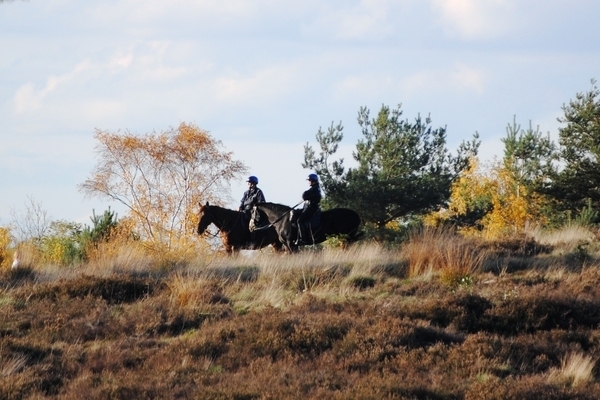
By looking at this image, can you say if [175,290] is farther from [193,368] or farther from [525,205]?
[525,205]

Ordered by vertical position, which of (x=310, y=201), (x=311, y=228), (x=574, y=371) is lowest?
(x=574, y=371)

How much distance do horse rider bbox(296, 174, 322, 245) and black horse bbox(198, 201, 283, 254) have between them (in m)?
1.22

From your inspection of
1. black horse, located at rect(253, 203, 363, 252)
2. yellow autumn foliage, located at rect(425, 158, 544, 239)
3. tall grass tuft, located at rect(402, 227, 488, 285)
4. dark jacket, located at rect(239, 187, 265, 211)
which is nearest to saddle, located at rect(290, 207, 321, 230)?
black horse, located at rect(253, 203, 363, 252)

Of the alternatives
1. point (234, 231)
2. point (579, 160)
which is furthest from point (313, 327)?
point (579, 160)

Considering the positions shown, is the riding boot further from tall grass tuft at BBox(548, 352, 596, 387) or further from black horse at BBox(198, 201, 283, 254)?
tall grass tuft at BBox(548, 352, 596, 387)

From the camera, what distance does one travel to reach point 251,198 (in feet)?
88.1

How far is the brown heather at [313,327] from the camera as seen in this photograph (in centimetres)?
1207

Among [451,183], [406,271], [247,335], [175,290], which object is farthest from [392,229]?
[247,335]

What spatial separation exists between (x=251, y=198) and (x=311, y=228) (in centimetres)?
200

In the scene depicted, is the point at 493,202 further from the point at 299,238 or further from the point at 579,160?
the point at 299,238

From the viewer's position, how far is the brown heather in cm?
1207

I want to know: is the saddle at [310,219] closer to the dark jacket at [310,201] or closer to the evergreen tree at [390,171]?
the dark jacket at [310,201]

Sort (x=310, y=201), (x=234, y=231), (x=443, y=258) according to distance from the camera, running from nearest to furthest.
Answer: (x=443, y=258) < (x=310, y=201) < (x=234, y=231)

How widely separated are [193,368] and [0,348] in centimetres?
257
